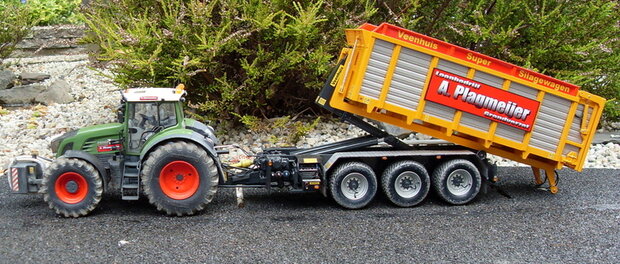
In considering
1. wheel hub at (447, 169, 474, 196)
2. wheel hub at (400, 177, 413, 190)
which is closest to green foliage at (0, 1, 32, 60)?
wheel hub at (400, 177, 413, 190)

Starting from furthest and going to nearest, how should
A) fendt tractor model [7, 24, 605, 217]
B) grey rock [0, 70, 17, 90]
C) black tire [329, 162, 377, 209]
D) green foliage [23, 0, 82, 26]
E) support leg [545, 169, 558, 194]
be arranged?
green foliage [23, 0, 82, 26], grey rock [0, 70, 17, 90], support leg [545, 169, 558, 194], black tire [329, 162, 377, 209], fendt tractor model [7, 24, 605, 217]

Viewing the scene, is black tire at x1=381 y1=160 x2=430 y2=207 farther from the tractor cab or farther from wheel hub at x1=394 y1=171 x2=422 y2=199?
the tractor cab

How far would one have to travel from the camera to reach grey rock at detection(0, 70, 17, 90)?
1285cm

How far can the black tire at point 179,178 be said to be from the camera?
627 centimetres

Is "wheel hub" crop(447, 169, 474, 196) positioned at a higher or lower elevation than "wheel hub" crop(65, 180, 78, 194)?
higher

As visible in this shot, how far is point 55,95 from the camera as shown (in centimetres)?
1230

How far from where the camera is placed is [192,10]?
329 inches

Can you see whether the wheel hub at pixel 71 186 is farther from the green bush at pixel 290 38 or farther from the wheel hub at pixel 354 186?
the wheel hub at pixel 354 186

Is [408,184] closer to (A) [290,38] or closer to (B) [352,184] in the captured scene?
(B) [352,184]

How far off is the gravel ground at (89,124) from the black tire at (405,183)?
283 centimetres

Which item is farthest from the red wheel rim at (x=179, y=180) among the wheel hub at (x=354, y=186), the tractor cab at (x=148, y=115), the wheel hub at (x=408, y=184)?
the wheel hub at (x=408, y=184)

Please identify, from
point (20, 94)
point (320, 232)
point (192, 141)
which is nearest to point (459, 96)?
point (320, 232)

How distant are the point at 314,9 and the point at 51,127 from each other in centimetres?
→ 589

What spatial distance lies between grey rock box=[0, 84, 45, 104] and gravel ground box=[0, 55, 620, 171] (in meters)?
0.42
